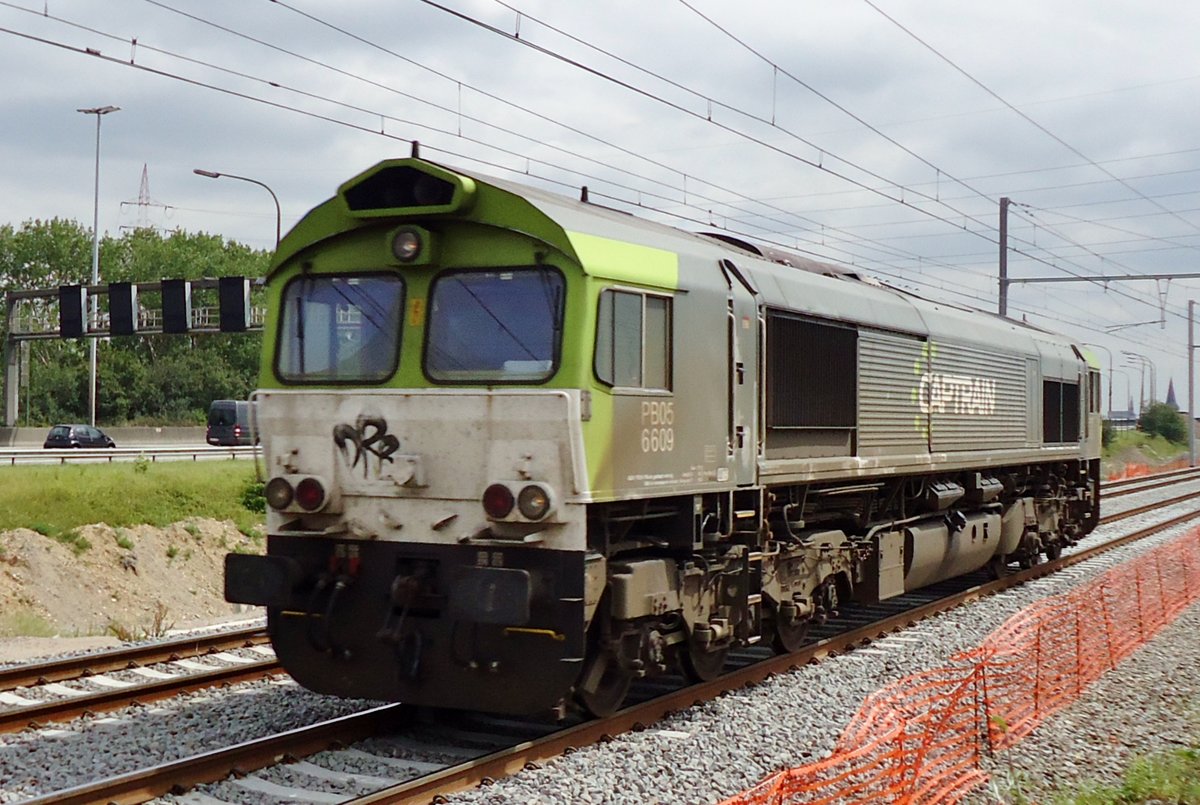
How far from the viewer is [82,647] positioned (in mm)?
13656

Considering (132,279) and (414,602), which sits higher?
(132,279)

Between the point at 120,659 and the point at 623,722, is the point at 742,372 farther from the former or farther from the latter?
the point at 120,659

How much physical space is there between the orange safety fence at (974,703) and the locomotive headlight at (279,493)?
13.1 ft

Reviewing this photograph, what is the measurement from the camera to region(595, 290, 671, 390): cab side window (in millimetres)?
8547

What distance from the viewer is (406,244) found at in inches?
351

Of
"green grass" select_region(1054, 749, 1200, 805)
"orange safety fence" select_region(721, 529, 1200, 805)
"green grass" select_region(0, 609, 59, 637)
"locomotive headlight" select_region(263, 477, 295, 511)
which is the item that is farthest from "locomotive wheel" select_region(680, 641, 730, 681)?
"green grass" select_region(0, 609, 59, 637)

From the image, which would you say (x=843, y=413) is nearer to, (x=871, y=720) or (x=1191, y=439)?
(x=871, y=720)

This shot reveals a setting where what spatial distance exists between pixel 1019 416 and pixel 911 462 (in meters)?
4.61

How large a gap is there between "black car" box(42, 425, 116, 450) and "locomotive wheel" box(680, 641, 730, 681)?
40515mm

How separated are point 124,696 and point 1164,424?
8564cm

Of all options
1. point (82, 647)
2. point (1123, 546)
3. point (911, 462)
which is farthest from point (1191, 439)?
point (82, 647)

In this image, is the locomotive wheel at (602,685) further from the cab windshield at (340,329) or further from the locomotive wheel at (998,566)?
the locomotive wheel at (998,566)

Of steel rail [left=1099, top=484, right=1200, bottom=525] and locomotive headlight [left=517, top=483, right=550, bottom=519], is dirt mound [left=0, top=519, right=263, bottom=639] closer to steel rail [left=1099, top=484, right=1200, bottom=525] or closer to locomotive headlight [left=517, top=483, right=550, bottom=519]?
locomotive headlight [left=517, top=483, right=550, bottom=519]

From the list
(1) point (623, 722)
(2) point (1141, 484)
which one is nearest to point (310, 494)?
(1) point (623, 722)
